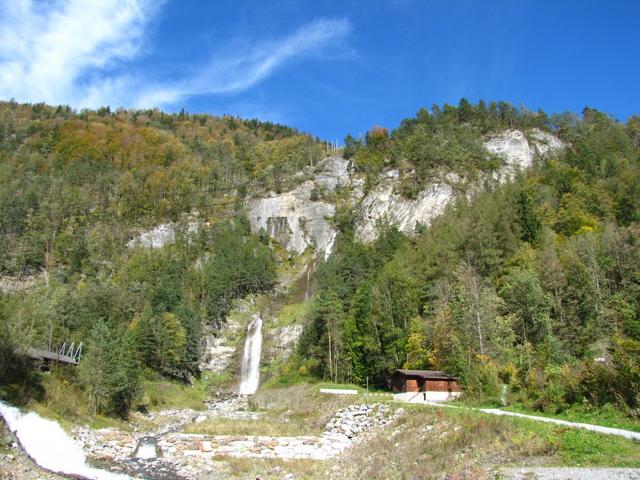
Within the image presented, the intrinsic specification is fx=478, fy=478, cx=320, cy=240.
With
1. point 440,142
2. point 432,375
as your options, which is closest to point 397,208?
point 440,142

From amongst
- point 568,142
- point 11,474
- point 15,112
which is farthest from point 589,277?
point 15,112

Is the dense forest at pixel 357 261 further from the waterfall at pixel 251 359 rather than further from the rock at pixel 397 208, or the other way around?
the waterfall at pixel 251 359

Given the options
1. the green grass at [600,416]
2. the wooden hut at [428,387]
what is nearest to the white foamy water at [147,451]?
the wooden hut at [428,387]

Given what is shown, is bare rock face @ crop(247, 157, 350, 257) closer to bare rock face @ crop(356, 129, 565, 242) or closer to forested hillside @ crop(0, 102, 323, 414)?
forested hillside @ crop(0, 102, 323, 414)

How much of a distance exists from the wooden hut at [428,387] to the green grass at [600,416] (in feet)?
39.0

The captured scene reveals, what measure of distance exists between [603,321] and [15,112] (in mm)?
210033

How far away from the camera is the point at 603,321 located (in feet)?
148

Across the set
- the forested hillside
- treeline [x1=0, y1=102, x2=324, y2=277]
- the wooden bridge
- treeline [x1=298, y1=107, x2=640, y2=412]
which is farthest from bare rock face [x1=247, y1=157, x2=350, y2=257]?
the wooden bridge

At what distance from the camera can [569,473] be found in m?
14.1

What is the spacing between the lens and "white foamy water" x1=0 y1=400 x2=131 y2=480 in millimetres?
22781

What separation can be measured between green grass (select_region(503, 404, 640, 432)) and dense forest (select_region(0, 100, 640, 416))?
2.17ft

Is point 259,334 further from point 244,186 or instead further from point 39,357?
point 244,186

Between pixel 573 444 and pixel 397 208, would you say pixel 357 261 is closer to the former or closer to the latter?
pixel 397 208

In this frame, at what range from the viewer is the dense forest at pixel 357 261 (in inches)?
1578
